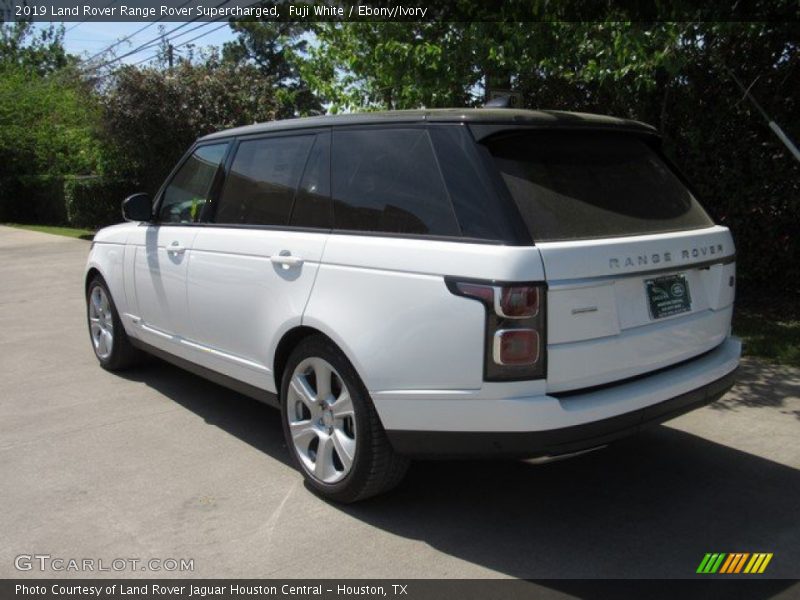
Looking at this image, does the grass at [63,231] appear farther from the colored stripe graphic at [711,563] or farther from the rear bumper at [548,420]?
the colored stripe graphic at [711,563]

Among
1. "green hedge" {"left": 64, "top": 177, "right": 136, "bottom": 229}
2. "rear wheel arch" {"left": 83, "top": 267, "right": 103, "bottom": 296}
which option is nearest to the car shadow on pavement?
"rear wheel arch" {"left": 83, "top": 267, "right": 103, "bottom": 296}

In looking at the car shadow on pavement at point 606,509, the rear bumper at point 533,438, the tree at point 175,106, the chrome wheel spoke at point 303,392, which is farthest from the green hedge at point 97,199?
the rear bumper at point 533,438

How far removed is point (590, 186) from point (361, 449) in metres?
1.58

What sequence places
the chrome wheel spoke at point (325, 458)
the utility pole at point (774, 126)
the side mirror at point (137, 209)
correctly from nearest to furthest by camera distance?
the chrome wheel spoke at point (325, 458), the side mirror at point (137, 209), the utility pole at point (774, 126)

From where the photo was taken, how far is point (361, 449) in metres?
3.39

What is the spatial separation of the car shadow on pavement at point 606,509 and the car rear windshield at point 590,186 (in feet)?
4.42

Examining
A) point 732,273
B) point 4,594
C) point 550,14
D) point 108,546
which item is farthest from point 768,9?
point 4,594

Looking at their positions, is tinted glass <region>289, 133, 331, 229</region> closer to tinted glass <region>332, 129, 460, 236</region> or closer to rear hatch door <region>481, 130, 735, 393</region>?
tinted glass <region>332, 129, 460, 236</region>

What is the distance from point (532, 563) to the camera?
3160mm

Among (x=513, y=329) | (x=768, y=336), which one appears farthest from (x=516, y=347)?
(x=768, y=336)

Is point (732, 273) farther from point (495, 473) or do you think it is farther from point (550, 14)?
point (550, 14)

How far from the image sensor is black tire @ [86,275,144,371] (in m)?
5.88

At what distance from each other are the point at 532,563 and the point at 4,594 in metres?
2.15

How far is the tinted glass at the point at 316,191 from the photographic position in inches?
150
